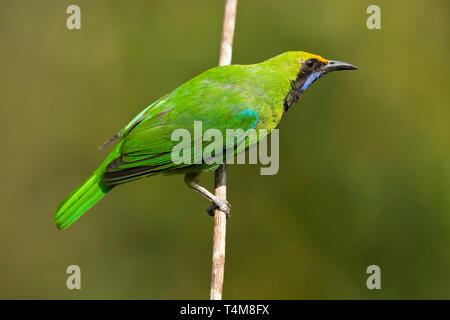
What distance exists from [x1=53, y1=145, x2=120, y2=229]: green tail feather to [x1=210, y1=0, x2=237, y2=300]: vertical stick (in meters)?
0.87

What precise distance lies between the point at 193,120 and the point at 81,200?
1.03 m

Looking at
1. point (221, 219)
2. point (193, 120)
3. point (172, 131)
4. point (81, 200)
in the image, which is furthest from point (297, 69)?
point (81, 200)

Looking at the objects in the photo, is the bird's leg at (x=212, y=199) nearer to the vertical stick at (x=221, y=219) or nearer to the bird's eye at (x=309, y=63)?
the vertical stick at (x=221, y=219)

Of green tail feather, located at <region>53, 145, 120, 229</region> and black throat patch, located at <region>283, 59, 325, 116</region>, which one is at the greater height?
black throat patch, located at <region>283, 59, 325, 116</region>

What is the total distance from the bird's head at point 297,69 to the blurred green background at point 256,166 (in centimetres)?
100

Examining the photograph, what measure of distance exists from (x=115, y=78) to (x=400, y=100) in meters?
2.95

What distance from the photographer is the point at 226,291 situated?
5.68 m

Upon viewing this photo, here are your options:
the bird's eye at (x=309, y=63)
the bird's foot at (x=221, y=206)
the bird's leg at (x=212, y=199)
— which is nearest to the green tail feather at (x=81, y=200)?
the bird's leg at (x=212, y=199)

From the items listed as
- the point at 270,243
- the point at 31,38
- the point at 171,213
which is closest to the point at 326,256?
the point at 270,243

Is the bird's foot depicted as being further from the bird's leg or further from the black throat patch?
the black throat patch

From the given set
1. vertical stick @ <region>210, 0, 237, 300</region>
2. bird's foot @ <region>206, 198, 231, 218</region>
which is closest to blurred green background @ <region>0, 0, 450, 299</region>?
vertical stick @ <region>210, 0, 237, 300</region>

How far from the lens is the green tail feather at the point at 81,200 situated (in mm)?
4289

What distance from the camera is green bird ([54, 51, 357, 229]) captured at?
4.23m

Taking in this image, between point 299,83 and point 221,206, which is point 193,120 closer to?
point 221,206
